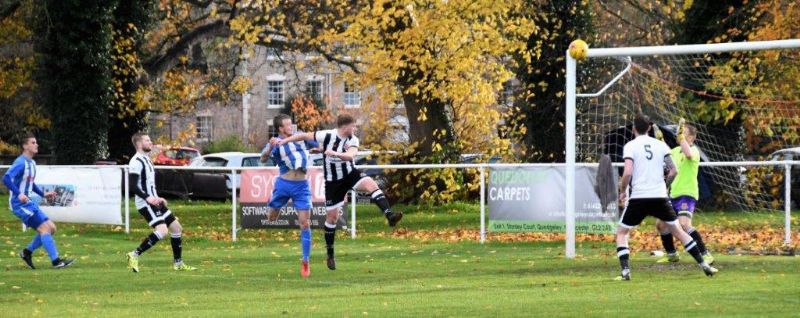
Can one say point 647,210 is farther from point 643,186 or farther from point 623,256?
point 623,256

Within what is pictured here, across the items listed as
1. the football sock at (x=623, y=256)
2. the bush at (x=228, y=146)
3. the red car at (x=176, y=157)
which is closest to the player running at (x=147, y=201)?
the football sock at (x=623, y=256)

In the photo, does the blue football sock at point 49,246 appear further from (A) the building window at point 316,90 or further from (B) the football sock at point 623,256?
(A) the building window at point 316,90

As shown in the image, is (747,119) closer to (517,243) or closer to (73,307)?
(517,243)

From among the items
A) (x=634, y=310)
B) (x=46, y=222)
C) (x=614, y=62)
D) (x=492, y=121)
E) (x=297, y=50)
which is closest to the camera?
(x=634, y=310)

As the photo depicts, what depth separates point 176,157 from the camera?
157 ft

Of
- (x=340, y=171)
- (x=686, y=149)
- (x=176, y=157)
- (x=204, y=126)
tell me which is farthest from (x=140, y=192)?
(x=204, y=126)

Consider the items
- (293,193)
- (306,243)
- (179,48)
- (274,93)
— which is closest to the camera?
(306,243)

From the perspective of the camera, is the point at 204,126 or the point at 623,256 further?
the point at 204,126

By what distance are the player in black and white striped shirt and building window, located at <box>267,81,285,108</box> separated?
63.2m

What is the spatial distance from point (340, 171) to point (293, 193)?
67 cm

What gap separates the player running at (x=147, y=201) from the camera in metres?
17.9

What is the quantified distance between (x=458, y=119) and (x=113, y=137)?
13417 millimetres

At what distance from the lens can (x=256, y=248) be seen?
22.9m

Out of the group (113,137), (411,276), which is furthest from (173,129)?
(411,276)
